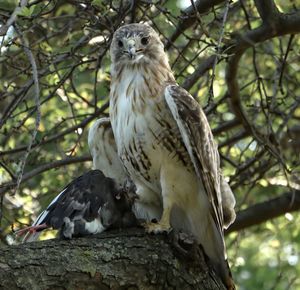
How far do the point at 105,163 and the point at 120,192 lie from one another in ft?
1.66

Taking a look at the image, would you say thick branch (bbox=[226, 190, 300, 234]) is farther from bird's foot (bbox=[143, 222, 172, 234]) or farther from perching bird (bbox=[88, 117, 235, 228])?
bird's foot (bbox=[143, 222, 172, 234])

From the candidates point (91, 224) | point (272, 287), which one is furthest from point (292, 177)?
point (91, 224)

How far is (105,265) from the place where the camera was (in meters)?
3.86

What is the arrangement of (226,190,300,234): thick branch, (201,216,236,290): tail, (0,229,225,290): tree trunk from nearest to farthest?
(0,229,225,290): tree trunk, (201,216,236,290): tail, (226,190,300,234): thick branch

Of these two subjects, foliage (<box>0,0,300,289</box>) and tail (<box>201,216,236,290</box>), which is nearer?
tail (<box>201,216,236,290</box>)

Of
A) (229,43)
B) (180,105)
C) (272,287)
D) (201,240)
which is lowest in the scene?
(272,287)

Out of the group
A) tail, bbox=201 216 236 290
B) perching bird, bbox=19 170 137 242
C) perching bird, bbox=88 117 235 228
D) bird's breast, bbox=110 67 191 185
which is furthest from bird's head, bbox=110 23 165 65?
tail, bbox=201 216 236 290

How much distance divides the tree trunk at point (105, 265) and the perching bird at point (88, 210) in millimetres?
182

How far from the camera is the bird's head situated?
16.9ft

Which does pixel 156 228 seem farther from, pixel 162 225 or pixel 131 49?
pixel 131 49

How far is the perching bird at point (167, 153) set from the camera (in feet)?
15.4

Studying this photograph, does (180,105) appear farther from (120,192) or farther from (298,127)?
(298,127)

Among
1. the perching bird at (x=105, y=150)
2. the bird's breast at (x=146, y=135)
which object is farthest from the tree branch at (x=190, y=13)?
the perching bird at (x=105, y=150)

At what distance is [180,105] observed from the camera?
4719mm
